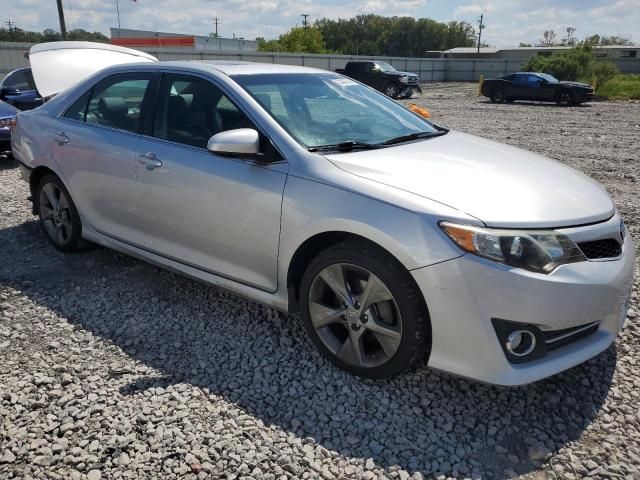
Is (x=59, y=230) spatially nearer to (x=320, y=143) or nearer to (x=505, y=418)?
(x=320, y=143)

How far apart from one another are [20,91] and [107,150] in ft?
31.4

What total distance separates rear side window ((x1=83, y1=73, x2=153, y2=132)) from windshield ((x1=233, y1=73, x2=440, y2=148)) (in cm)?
85

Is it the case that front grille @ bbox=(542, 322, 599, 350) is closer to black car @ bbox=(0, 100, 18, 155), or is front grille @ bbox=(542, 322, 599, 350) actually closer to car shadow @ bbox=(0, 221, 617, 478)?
car shadow @ bbox=(0, 221, 617, 478)

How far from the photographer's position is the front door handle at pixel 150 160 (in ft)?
11.5

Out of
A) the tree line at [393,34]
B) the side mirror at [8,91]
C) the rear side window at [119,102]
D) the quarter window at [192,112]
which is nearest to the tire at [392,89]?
the side mirror at [8,91]

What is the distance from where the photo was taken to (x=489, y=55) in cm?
7381

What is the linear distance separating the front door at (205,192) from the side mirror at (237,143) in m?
0.12

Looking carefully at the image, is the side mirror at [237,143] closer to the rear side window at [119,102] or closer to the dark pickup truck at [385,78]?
the rear side window at [119,102]

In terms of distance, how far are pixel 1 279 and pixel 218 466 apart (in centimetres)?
284

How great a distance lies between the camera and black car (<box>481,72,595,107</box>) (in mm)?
22000

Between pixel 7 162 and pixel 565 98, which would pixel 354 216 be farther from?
pixel 565 98

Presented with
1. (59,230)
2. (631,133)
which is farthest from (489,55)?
(59,230)

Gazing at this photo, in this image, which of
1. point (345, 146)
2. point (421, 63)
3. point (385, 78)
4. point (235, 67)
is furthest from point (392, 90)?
point (345, 146)

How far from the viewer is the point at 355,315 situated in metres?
2.80
